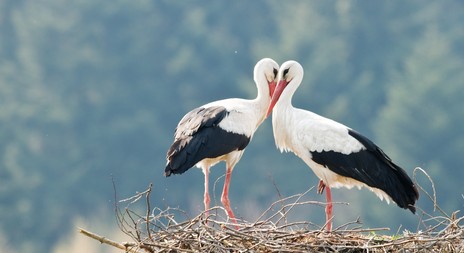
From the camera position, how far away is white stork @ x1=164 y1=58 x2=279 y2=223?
9.75 meters

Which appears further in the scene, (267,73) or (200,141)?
(267,73)

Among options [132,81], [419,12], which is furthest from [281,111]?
[419,12]

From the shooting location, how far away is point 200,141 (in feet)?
32.2

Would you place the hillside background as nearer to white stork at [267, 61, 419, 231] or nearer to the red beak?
the red beak

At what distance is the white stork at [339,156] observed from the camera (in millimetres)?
9602

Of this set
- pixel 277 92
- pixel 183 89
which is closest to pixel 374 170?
pixel 277 92

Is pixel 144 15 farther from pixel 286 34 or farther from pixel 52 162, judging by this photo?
pixel 52 162

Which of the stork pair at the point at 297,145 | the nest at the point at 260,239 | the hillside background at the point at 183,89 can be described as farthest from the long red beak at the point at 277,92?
the hillside background at the point at 183,89

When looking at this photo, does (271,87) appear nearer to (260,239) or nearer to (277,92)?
(277,92)

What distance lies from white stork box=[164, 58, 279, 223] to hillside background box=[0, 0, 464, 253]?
72.5ft

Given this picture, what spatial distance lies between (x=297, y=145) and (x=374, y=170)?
602 mm

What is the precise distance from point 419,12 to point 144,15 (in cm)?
922

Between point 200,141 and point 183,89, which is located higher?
point 183,89

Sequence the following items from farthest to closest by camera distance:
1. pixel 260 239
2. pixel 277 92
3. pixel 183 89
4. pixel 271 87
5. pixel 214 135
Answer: pixel 183 89, pixel 271 87, pixel 277 92, pixel 214 135, pixel 260 239
